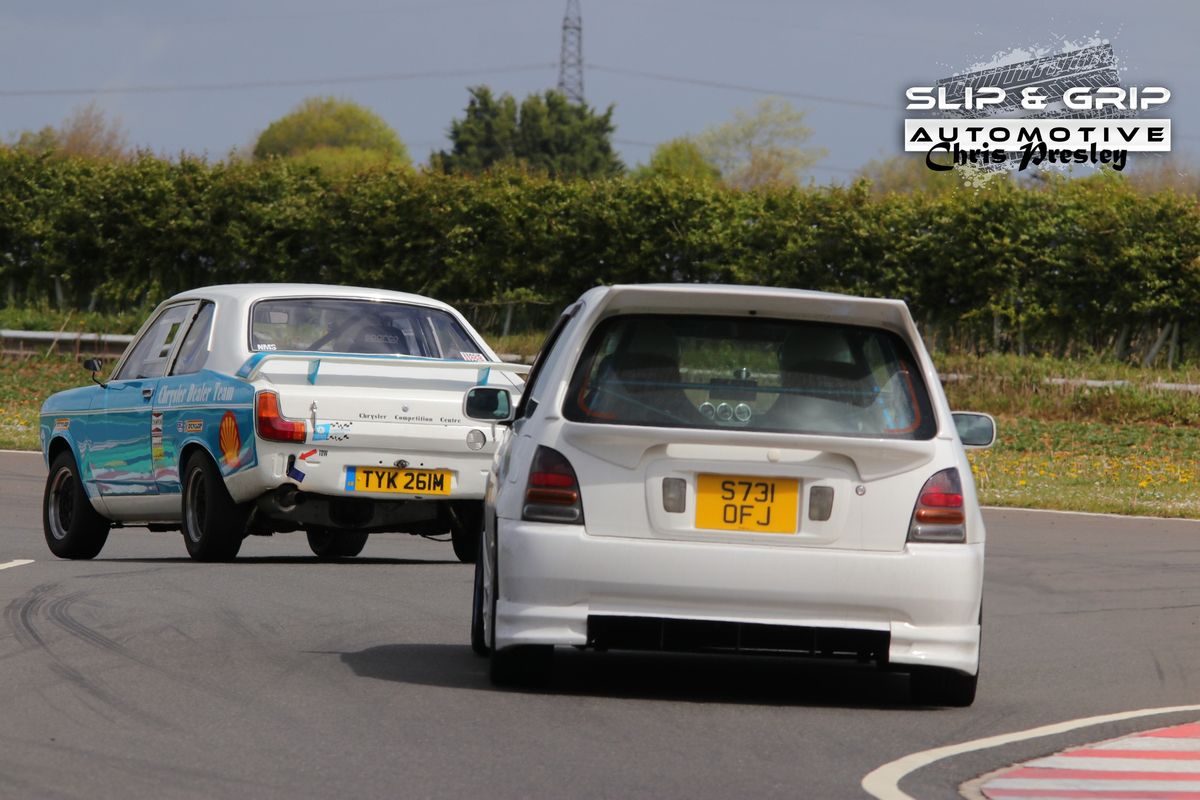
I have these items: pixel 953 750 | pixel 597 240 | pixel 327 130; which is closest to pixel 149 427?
pixel 953 750

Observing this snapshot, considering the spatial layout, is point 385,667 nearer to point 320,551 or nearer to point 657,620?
point 657,620

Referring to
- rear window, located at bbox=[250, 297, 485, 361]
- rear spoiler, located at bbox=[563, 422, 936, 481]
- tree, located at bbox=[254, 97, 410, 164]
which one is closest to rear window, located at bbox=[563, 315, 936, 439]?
rear spoiler, located at bbox=[563, 422, 936, 481]

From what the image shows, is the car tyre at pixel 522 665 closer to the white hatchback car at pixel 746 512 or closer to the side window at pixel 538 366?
the white hatchback car at pixel 746 512

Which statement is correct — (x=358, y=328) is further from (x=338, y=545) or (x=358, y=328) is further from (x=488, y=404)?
(x=488, y=404)

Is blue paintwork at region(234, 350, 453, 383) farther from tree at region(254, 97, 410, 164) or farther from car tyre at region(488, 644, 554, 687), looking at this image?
tree at region(254, 97, 410, 164)

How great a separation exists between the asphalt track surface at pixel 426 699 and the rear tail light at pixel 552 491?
2.25ft

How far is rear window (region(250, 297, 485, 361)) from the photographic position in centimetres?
1284

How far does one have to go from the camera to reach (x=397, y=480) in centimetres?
1199

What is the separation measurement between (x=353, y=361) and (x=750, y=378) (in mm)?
4856

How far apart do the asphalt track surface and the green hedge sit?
21.4 metres

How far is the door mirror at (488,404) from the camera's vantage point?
8.90 meters

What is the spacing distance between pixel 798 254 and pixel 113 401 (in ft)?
72.3

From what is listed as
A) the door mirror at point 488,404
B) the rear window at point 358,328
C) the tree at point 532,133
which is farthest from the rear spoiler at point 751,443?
the tree at point 532,133

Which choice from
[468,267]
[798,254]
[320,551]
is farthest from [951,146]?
[320,551]
